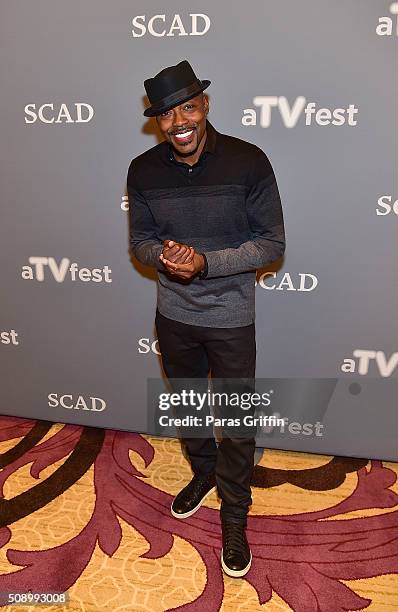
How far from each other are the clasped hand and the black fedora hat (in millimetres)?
444

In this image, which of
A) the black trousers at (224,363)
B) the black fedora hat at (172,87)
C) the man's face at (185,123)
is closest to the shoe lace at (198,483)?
the black trousers at (224,363)

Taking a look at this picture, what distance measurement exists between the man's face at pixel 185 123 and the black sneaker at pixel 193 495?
143cm

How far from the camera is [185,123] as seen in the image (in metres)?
1.76

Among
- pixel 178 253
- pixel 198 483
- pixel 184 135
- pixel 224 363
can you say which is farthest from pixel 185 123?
pixel 198 483

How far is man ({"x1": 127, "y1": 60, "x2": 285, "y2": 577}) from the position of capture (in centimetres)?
178

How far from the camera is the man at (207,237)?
1.78m

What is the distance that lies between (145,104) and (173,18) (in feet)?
1.13

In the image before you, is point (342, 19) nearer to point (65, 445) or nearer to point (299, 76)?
point (299, 76)

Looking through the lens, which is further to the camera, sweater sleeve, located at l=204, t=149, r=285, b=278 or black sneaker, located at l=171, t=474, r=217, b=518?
black sneaker, located at l=171, t=474, r=217, b=518

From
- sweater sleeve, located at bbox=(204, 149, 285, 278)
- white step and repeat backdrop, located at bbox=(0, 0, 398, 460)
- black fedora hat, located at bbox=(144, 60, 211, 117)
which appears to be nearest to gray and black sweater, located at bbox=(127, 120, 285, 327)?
sweater sleeve, located at bbox=(204, 149, 285, 278)

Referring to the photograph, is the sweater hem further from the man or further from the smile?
the smile

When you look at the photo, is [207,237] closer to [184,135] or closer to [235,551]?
[184,135]

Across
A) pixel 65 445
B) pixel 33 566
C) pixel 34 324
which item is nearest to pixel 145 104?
pixel 34 324

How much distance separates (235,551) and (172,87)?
1674 mm
